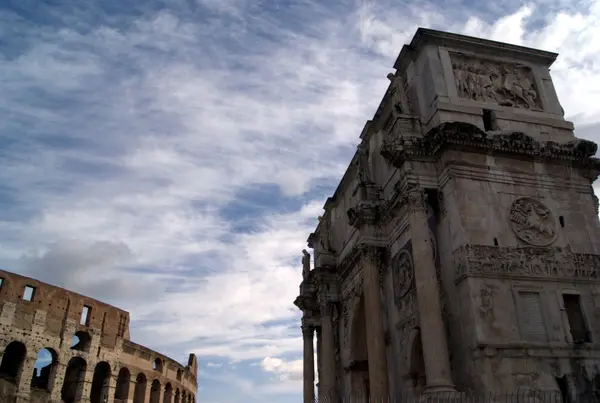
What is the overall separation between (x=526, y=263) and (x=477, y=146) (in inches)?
146

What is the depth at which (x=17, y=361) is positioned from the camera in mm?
35250

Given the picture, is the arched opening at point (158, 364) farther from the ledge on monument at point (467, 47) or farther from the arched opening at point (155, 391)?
the ledge on monument at point (467, 47)

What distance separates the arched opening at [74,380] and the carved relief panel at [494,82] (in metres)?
34.0

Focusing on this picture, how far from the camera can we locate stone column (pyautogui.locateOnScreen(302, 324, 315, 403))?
25344 mm

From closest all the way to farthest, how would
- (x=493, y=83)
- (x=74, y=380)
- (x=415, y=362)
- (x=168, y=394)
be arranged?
(x=415, y=362), (x=493, y=83), (x=74, y=380), (x=168, y=394)

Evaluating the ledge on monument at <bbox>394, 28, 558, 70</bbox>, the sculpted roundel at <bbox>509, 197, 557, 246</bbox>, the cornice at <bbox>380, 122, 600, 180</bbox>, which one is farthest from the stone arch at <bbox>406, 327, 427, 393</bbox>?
the ledge on monument at <bbox>394, 28, 558, 70</bbox>

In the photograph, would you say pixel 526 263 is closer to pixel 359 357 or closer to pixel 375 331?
pixel 375 331

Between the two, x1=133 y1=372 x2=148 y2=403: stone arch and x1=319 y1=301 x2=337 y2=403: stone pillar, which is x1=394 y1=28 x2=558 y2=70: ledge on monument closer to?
x1=319 y1=301 x2=337 y2=403: stone pillar

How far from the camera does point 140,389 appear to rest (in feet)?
145

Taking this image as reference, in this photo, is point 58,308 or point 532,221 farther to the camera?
point 58,308

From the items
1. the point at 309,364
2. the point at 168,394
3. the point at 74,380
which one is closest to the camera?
the point at 309,364

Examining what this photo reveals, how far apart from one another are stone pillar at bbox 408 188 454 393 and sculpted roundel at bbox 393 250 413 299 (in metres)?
2.36

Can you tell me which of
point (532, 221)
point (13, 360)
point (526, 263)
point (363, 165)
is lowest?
point (526, 263)

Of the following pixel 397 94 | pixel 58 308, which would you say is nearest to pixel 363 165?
pixel 397 94
